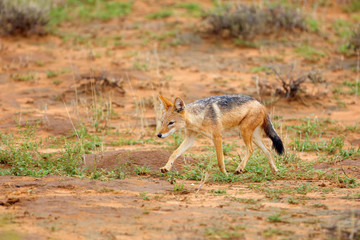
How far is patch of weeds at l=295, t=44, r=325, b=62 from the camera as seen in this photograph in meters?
15.4

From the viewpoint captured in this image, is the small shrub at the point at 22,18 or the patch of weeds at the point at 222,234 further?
the small shrub at the point at 22,18

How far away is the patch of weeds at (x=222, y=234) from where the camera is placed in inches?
187

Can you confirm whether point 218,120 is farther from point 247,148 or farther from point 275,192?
point 275,192

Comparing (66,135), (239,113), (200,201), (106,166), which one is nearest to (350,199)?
(200,201)

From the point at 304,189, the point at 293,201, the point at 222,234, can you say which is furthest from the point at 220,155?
the point at 222,234

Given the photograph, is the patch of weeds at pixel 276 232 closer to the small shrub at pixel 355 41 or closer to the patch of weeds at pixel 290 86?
the patch of weeds at pixel 290 86

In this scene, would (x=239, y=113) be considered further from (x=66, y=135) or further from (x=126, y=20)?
(x=126, y=20)

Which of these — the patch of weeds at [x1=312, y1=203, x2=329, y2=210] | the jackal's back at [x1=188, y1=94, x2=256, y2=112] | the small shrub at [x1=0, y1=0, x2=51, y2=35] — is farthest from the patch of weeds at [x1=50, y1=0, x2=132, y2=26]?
the patch of weeds at [x1=312, y1=203, x2=329, y2=210]

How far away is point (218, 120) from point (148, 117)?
4161mm

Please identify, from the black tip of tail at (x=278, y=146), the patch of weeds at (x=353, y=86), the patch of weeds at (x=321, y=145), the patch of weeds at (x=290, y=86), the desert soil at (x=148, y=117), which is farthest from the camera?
the patch of weeds at (x=353, y=86)

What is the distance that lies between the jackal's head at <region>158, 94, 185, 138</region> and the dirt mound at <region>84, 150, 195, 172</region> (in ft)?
2.04

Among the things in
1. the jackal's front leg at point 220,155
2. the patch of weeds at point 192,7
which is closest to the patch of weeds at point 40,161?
the jackal's front leg at point 220,155

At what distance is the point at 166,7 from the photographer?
19266 millimetres

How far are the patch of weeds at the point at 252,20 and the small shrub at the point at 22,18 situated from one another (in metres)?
5.67
